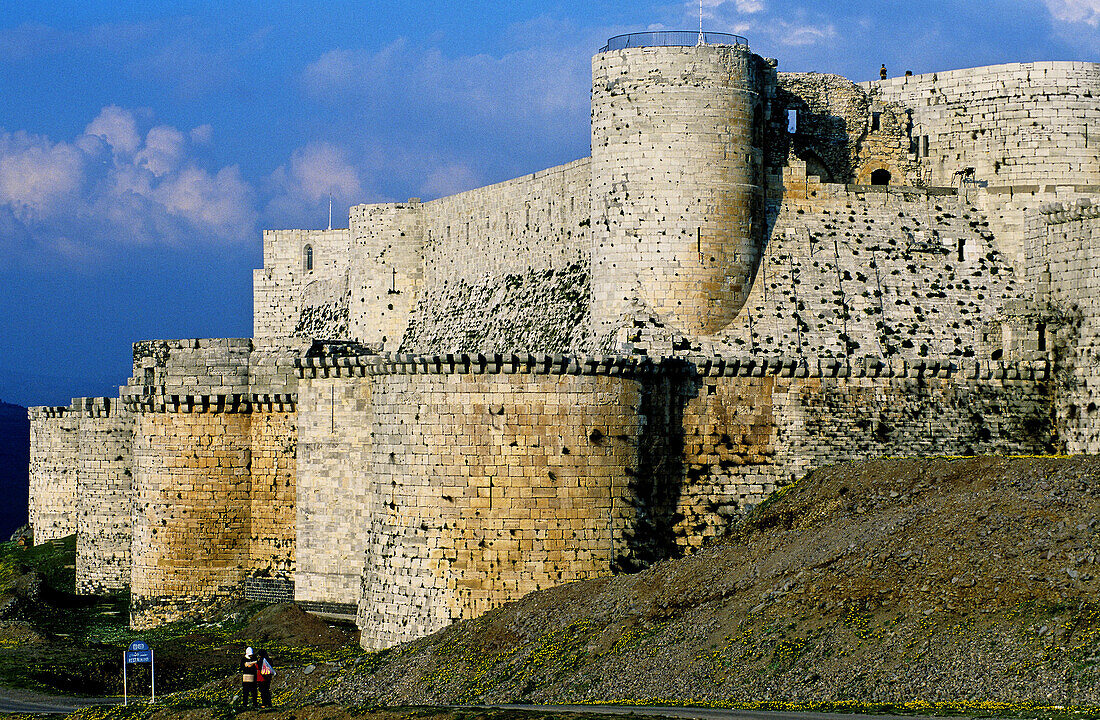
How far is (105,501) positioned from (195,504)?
1046 centimetres

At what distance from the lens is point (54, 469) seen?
60250 mm

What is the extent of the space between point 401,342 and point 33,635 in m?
22.4

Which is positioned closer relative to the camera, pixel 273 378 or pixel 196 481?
pixel 273 378

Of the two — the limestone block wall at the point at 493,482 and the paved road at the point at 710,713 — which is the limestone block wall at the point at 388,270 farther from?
the paved road at the point at 710,713

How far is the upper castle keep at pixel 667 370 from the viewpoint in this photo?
A: 32625mm

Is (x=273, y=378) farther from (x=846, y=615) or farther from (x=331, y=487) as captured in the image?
(x=846, y=615)

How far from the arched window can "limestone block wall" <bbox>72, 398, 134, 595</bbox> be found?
23.0 m

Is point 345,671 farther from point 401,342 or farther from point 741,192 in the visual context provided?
point 401,342

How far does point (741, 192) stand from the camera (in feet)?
133

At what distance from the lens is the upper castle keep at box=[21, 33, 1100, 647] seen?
32.6m

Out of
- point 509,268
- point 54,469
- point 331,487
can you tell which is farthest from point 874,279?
point 54,469

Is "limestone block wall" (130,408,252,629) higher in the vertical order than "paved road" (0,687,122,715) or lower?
higher

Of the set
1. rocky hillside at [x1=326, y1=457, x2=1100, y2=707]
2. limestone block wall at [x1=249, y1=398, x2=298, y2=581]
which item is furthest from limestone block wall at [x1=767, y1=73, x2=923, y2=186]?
limestone block wall at [x1=249, y1=398, x2=298, y2=581]

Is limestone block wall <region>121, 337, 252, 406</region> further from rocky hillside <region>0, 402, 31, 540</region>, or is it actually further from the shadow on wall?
rocky hillside <region>0, 402, 31, 540</region>
